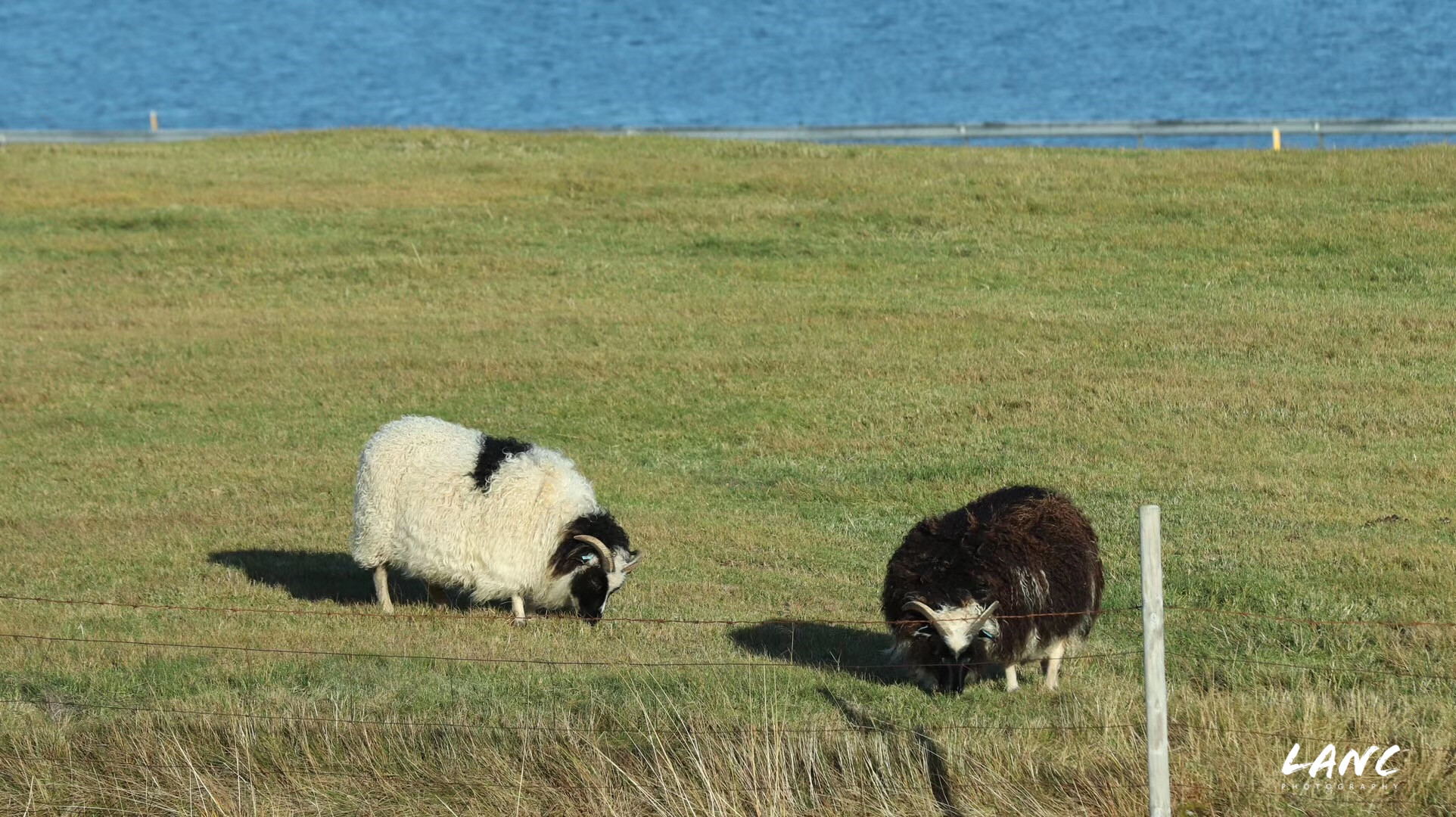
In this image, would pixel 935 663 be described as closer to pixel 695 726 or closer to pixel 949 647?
pixel 949 647

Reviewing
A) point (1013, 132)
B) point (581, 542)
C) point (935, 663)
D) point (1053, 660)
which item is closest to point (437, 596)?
point (581, 542)

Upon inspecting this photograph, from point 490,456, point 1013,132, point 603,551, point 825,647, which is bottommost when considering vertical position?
point 825,647

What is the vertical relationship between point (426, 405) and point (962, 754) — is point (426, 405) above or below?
above

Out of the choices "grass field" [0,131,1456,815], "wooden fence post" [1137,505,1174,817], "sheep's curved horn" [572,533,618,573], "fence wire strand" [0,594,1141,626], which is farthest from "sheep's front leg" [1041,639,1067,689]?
"sheep's curved horn" [572,533,618,573]

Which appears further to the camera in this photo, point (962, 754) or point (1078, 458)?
point (1078, 458)

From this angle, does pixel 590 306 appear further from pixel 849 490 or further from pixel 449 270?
pixel 849 490

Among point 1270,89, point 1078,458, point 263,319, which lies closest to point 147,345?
point 263,319

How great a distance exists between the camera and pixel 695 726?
28.7 ft

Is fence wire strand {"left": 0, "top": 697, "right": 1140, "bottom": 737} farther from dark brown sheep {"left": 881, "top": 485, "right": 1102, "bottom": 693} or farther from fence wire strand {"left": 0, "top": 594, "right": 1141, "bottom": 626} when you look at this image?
fence wire strand {"left": 0, "top": 594, "right": 1141, "bottom": 626}

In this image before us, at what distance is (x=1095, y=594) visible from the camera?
11070 mm

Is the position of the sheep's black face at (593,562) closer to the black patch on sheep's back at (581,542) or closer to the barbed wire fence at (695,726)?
the black patch on sheep's back at (581,542)

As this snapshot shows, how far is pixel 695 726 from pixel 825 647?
3.04 meters

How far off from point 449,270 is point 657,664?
20324mm

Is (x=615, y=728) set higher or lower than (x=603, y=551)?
lower
